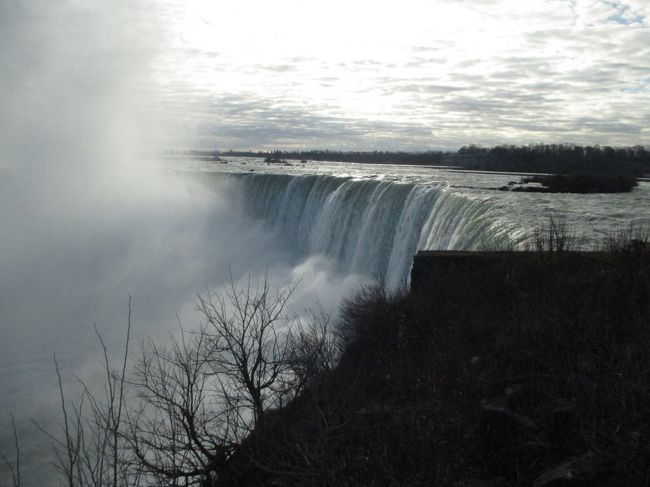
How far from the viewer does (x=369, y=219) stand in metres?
24.1

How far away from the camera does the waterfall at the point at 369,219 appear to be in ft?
56.3

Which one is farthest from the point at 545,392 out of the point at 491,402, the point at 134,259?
the point at 134,259

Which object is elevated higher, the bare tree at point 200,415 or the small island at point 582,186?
the small island at point 582,186

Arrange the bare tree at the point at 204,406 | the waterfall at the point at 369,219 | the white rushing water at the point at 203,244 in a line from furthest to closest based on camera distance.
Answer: the waterfall at the point at 369,219 < the white rushing water at the point at 203,244 < the bare tree at the point at 204,406

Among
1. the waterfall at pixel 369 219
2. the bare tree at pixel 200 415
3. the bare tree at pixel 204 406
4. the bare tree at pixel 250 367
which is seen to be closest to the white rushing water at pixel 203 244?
the waterfall at pixel 369 219

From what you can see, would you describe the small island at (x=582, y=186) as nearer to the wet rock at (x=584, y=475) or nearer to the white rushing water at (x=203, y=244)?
the white rushing water at (x=203, y=244)

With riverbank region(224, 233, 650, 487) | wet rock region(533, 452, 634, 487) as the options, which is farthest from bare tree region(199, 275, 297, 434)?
wet rock region(533, 452, 634, 487)

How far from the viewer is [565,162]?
54.5 meters

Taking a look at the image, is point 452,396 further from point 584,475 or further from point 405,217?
point 405,217

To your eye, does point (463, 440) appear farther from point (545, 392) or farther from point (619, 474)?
point (619, 474)

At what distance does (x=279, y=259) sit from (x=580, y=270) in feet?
77.1

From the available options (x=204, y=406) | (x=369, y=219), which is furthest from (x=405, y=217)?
(x=204, y=406)

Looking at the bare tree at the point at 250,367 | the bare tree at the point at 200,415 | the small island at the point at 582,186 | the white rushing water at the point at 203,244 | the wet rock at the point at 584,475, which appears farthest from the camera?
the small island at the point at 582,186

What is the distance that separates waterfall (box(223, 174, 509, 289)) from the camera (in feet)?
56.3
